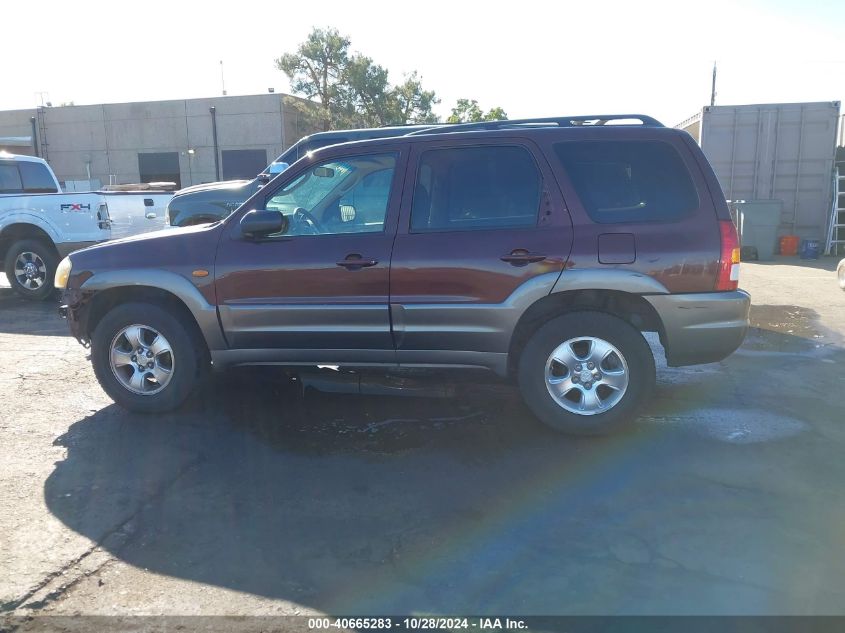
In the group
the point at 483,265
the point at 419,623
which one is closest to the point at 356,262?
the point at 483,265

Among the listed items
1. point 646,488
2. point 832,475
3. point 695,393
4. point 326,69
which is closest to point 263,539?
point 646,488

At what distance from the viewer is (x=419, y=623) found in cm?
292

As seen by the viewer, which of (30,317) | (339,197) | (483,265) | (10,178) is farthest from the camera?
(10,178)

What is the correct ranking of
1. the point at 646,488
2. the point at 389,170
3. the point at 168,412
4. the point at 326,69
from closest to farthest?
the point at 646,488
the point at 389,170
the point at 168,412
the point at 326,69

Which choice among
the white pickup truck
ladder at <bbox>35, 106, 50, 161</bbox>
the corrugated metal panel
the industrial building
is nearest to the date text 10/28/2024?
the white pickup truck

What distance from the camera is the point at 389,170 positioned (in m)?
5.04

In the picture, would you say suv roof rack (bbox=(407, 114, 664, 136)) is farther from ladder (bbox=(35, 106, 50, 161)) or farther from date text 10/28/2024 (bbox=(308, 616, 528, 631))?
ladder (bbox=(35, 106, 50, 161))

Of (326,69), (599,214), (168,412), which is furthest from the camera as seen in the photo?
(326,69)

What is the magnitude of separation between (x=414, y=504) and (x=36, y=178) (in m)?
10.3

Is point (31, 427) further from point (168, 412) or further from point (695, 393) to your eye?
point (695, 393)

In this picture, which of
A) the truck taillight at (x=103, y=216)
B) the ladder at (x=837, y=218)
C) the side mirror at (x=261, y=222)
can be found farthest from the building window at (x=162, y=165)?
the side mirror at (x=261, y=222)

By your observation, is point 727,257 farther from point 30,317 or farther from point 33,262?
point 33,262

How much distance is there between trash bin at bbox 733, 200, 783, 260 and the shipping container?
772mm

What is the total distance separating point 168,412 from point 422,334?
2.14 metres
